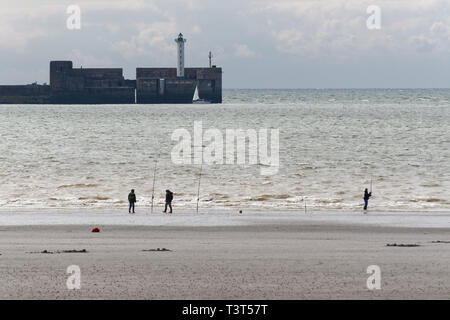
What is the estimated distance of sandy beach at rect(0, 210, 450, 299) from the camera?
14.1m

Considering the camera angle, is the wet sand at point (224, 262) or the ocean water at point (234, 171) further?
the ocean water at point (234, 171)

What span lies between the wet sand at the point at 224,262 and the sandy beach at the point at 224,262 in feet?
0.07

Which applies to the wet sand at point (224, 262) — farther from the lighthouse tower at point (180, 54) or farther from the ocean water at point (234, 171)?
the lighthouse tower at point (180, 54)

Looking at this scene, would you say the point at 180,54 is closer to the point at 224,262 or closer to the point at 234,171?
the point at 234,171

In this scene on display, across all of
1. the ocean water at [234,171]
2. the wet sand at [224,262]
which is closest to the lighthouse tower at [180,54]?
the ocean water at [234,171]

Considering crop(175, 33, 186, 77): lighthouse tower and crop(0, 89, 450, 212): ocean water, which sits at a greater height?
crop(175, 33, 186, 77): lighthouse tower

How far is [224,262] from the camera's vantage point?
1686cm

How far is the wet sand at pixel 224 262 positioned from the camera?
14.1 m

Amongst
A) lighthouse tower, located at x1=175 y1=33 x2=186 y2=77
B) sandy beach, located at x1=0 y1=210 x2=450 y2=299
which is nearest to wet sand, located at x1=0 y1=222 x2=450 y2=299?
sandy beach, located at x1=0 y1=210 x2=450 y2=299

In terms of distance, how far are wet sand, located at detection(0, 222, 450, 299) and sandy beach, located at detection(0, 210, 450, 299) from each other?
0.07ft

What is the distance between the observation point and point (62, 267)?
52.9 ft

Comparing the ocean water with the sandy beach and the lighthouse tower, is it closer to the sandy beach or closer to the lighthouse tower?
the sandy beach

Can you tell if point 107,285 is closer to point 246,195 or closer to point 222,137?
point 246,195

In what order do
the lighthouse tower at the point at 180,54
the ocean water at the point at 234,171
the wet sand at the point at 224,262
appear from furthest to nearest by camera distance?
the lighthouse tower at the point at 180,54
the ocean water at the point at 234,171
the wet sand at the point at 224,262
